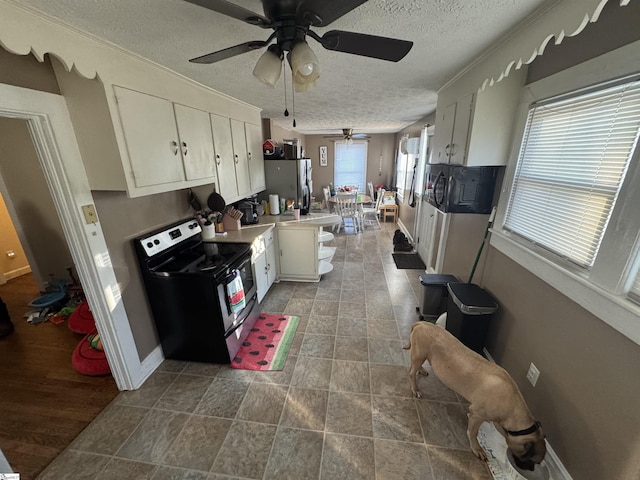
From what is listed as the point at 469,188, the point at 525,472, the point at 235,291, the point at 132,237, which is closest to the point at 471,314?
the point at 525,472

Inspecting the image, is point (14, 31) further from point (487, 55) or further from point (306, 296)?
point (306, 296)

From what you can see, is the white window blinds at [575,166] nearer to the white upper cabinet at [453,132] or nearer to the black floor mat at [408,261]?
the white upper cabinet at [453,132]

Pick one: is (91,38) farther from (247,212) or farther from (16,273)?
(16,273)

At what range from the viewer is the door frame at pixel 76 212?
1.35 m

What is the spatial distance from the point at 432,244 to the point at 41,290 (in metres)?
5.14

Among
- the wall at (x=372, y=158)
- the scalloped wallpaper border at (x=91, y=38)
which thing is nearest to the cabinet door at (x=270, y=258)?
the scalloped wallpaper border at (x=91, y=38)

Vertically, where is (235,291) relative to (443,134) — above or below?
below

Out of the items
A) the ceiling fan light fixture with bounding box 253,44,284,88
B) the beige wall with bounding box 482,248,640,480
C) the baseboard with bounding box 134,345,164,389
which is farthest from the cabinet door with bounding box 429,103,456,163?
the baseboard with bounding box 134,345,164,389

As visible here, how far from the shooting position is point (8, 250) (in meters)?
3.55

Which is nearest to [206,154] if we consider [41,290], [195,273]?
[195,273]

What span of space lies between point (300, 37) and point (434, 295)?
250cm

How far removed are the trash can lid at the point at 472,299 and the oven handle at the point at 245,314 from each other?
1857 mm

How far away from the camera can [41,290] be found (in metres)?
3.13

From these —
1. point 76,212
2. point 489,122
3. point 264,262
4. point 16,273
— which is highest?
point 489,122
